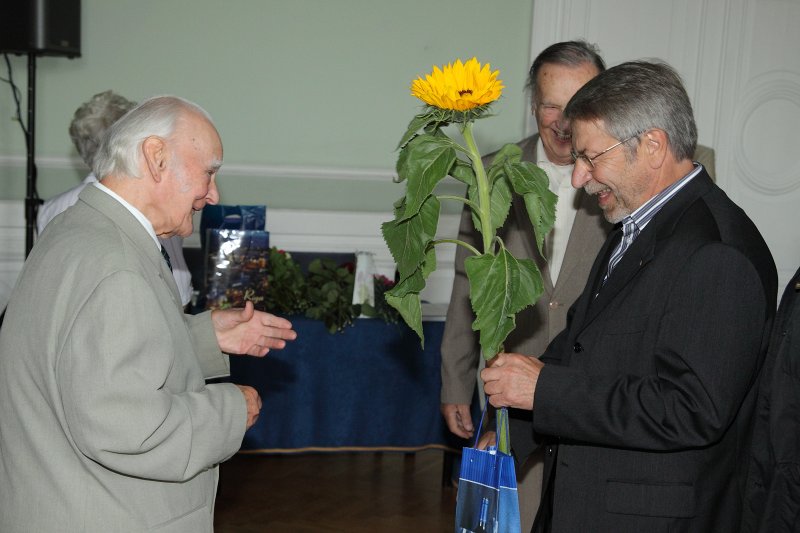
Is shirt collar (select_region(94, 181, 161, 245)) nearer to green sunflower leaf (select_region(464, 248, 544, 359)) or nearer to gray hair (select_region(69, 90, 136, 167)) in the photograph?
green sunflower leaf (select_region(464, 248, 544, 359))

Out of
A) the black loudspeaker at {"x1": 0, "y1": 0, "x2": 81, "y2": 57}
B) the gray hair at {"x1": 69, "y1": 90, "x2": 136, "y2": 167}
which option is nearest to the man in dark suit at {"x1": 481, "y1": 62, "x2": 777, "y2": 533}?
the gray hair at {"x1": 69, "y1": 90, "x2": 136, "y2": 167}

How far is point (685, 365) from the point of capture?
1687 mm

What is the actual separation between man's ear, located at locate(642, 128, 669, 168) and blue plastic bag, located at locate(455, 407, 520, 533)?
2.16 feet

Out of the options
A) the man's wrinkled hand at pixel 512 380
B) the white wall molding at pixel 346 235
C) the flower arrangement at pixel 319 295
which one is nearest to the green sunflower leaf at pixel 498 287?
the man's wrinkled hand at pixel 512 380

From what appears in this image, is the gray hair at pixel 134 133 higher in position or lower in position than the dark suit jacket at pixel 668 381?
higher

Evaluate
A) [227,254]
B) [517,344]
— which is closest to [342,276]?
[227,254]

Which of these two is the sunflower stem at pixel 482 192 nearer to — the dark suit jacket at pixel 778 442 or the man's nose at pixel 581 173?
the man's nose at pixel 581 173

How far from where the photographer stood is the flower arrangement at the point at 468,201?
5.72 feet

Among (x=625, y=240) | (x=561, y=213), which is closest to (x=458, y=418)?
(x=561, y=213)

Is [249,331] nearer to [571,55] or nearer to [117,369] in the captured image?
[117,369]

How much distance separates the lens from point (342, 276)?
429cm

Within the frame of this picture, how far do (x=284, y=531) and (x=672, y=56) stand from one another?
3.28 m

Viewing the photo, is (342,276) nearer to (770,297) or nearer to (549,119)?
(549,119)

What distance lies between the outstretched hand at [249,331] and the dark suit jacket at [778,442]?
1061mm
